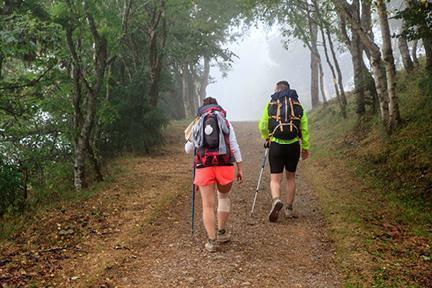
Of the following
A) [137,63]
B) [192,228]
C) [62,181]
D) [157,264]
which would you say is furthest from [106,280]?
[137,63]

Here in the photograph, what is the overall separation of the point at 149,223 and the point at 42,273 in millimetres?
2408

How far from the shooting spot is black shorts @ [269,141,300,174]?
7.35 metres

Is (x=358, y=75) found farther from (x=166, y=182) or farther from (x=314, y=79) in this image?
(x=314, y=79)

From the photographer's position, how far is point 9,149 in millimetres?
10602

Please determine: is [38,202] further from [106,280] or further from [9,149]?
[106,280]

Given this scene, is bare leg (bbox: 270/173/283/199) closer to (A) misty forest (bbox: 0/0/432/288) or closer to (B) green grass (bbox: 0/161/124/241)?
(A) misty forest (bbox: 0/0/432/288)

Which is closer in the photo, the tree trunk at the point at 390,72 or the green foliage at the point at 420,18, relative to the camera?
the green foliage at the point at 420,18

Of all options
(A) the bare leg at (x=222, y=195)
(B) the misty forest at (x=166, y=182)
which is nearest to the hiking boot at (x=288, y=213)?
(B) the misty forest at (x=166, y=182)

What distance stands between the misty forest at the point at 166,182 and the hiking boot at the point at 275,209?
0.06 m

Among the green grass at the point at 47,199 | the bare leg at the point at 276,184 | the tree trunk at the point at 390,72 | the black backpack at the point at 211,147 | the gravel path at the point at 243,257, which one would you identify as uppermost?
the tree trunk at the point at 390,72

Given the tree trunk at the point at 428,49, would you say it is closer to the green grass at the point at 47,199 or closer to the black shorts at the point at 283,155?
the black shorts at the point at 283,155

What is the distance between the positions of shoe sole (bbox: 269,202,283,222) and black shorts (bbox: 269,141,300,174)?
61cm

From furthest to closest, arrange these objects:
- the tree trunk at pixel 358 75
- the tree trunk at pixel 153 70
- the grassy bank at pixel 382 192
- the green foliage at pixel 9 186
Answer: the tree trunk at pixel 153 70 < the tree trunk at pixel 358 75 < the green foliage at pixel 9 186 < the grassy bank at pixel 382 192

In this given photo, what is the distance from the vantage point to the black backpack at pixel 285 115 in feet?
23.9
